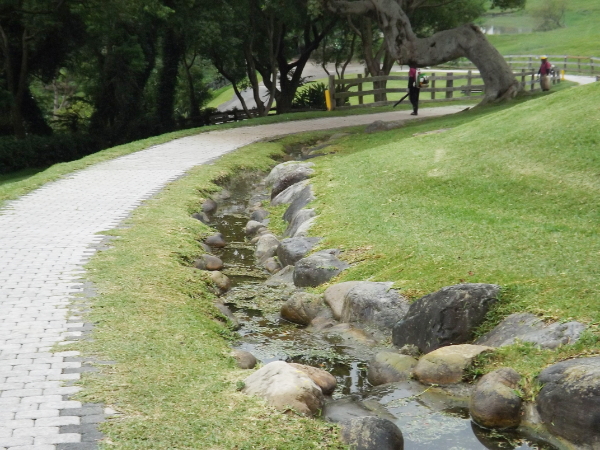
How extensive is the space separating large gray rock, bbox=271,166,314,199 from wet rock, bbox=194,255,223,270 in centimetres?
505

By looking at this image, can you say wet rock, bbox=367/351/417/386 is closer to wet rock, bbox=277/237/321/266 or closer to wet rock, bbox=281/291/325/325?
wet rock, bbox=281/291/325/325

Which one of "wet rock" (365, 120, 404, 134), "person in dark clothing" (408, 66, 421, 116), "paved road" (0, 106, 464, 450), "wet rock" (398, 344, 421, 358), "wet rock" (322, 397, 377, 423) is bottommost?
"wet rock" (398, 344, 421, 358)

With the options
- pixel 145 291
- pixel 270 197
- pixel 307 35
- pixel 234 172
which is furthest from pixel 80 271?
pixel 307 35

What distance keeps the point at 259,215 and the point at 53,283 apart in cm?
631

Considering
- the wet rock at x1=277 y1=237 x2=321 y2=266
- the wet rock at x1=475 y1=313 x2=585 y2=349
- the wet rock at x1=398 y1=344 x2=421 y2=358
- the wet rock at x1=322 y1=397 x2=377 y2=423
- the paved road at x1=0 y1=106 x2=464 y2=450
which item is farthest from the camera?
the wet rock at x1=277 y1=237 x2=321 y2=266

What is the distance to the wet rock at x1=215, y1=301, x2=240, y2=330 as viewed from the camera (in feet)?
29.3

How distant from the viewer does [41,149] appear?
28.8m

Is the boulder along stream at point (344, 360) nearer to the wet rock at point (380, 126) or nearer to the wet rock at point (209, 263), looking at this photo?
the wet rock at point (209, 263)

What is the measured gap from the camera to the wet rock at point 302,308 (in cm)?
922

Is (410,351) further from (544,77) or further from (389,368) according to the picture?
(544,77)

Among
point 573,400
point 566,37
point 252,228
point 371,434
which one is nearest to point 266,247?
point 252,228

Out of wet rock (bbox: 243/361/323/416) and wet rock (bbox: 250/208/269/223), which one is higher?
wet rock (bbox: 243/361/323/416)

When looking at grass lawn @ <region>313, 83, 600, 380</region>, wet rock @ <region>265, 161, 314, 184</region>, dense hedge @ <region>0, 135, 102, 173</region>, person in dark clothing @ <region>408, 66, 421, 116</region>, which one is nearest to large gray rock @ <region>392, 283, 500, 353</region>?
grass lawn @ <region>313, 83, 600, 380</region>

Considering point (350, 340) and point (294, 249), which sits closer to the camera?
point (350, 340)
